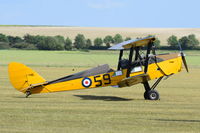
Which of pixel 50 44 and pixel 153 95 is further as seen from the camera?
pixel 50 44

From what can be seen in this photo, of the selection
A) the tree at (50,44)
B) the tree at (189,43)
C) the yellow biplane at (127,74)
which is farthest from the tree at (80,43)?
the yellow biplane at (127,74)

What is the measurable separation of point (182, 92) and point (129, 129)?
10509 mm

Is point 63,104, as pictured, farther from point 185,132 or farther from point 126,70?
point 185,132

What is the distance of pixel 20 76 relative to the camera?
16.7 meters

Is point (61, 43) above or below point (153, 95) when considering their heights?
below

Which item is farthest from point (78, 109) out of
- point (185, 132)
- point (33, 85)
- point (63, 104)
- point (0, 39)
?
point (0, 39)

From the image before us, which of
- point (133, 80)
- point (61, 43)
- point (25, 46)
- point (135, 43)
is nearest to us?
point (135, 43)

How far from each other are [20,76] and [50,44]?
207ft

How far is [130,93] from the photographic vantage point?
20.6m

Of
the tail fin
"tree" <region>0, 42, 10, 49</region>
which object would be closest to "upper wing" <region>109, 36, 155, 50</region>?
the tail fin

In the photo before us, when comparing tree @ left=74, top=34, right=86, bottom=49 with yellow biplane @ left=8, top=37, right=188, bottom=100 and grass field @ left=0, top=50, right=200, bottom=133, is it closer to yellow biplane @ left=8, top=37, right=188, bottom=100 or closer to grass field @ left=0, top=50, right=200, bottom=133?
grass field @ left=0, top=50, right=200, bottom=133

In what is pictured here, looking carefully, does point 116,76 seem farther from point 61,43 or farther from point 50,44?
point 61,43

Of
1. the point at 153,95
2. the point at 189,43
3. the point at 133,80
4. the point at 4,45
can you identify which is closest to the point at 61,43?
the point at 4,45

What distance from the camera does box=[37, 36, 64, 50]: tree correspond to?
259ft
